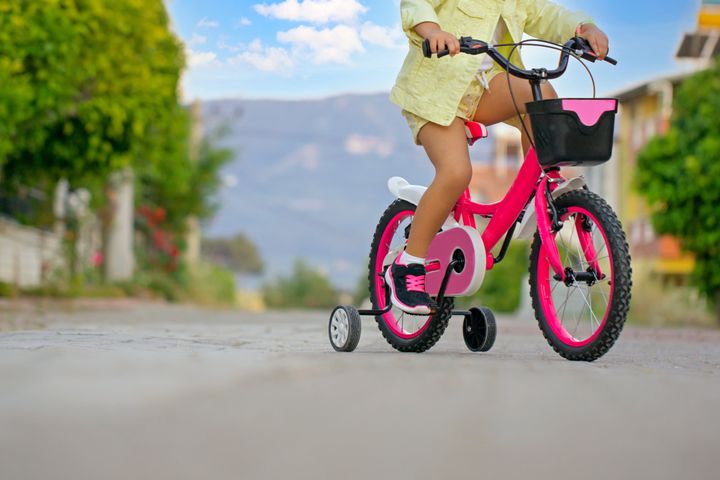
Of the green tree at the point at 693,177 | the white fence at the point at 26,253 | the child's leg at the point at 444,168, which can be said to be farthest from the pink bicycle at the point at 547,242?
the white fence at the point at 26,253

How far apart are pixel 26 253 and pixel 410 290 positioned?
16.2 m

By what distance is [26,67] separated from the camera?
1182 cm

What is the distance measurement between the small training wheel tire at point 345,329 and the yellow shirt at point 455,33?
0.87 m

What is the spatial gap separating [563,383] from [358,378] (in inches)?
20.7

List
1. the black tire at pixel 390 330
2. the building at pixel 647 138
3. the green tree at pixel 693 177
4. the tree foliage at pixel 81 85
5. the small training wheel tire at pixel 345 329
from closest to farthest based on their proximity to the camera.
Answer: the small training wheel tire at pixel 345 329 < the black tire at pixel 390 330 < the tree foliage at pixel 81 85 < the green tree at pixel 693 177 < the building at pixel 647 138

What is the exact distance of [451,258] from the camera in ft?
15.9

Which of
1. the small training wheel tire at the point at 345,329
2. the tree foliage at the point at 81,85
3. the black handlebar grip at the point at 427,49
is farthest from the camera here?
the tree foliage at the point at 81,85

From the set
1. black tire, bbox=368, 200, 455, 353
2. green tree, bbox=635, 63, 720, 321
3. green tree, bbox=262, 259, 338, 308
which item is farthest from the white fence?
green tree, bbox=262, 259, 338, 308

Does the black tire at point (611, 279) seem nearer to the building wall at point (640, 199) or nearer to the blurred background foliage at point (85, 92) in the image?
the blurred background foliage at point (85, 92)

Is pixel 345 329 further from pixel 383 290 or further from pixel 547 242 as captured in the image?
pixel 547 242

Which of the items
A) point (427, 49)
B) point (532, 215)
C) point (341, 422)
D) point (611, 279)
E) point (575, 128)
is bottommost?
point (341, 422)

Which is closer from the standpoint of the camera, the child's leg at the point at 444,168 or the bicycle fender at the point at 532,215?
the bicycle fender at the point at 532,215

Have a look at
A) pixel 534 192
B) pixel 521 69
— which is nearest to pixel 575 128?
pixel 521 69

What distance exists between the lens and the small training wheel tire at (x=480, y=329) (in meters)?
5.02
